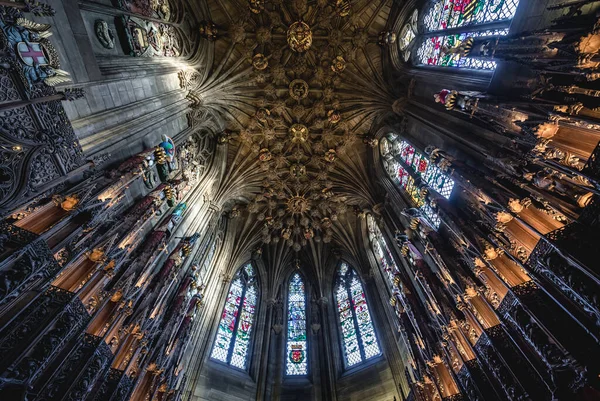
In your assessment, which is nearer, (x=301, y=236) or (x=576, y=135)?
(x=576, y=135)

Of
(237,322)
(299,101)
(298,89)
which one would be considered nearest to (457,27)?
(298,89)

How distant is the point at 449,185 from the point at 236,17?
11.4 m

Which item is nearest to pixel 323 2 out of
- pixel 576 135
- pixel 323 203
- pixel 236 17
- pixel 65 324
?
pixel 236 17

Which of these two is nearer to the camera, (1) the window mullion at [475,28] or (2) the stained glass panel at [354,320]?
(1) the window mullion at [475,28]

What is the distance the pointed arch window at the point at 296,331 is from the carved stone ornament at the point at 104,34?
1286cm

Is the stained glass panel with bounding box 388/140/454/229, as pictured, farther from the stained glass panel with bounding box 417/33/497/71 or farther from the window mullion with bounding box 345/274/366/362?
the window mullion with bounding box 345/274/366/362

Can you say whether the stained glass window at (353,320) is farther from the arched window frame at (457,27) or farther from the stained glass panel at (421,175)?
the arched window frame at (457,27)

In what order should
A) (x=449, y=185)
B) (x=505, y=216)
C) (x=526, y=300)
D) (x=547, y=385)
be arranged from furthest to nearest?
1. (x=449, y=185)
2. (x=505, y=216)
3. (x=526, y=300)
4. (x=547, y=385)

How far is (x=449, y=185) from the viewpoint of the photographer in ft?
29.0

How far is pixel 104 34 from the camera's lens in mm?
7188

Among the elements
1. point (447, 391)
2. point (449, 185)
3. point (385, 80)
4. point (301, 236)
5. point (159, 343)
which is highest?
point (385, 80)

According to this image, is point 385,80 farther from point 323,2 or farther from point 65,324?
point 65,324

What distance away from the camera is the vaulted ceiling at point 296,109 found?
13.2 meters

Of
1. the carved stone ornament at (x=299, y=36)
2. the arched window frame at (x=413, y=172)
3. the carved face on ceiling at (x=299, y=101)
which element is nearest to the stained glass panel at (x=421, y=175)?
the arched window frame at (x=413, y=172)
